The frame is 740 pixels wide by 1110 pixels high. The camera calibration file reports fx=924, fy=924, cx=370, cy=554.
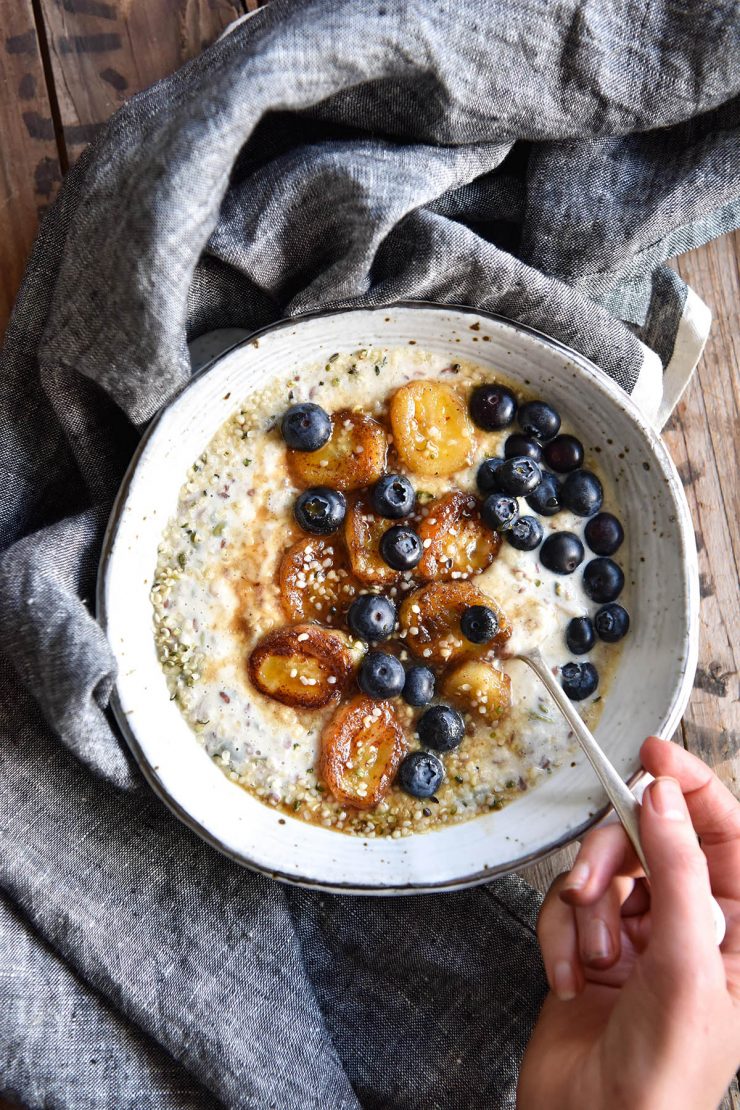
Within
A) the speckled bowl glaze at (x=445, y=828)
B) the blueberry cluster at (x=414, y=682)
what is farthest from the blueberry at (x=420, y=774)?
the speckled bowl glaze at (x=445, y=828)

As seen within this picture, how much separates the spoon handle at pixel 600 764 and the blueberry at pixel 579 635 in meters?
0.09

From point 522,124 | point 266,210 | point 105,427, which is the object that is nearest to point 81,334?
point 105,427

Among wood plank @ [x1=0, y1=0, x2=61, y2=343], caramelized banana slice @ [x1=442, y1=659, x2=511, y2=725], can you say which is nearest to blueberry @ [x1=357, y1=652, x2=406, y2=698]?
caramelized banana slice @ [x1=442, y1=659, x2=511, y2=725]

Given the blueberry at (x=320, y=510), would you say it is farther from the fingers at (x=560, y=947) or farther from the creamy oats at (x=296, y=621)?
the fingers at (x=560, y=947)

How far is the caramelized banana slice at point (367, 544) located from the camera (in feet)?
7.11

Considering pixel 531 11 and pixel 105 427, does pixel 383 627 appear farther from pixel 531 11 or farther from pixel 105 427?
pixel 531 11

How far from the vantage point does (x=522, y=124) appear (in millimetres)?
2096

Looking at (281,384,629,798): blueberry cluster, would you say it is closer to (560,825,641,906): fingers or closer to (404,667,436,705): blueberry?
(404,667,436,705): blueberry

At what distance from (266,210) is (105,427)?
0.63 metres

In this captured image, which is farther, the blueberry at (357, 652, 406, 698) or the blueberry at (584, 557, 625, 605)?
the blueberry at (584, 557, 625, 605)

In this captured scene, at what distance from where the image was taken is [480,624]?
2.10 m

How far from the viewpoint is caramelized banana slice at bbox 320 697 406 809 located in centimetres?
215

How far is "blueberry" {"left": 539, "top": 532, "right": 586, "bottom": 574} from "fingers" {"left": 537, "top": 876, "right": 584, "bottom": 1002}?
2.30 ft

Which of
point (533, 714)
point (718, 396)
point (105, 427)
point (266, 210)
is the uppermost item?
point (266, 210)
